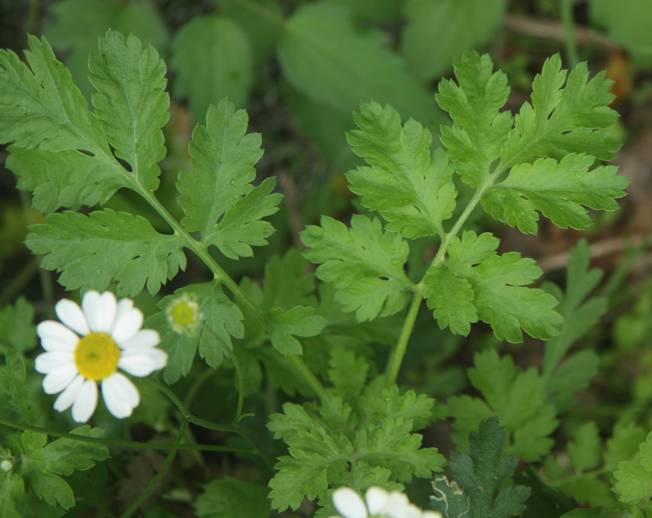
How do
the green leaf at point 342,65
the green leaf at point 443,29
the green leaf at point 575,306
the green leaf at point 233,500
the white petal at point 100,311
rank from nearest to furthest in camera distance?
the white petal at point 100,311
the green leaf at point 233,500
the green leaf at point 575,306
the green leaf at point 342,65
the green leaf at point 443,29

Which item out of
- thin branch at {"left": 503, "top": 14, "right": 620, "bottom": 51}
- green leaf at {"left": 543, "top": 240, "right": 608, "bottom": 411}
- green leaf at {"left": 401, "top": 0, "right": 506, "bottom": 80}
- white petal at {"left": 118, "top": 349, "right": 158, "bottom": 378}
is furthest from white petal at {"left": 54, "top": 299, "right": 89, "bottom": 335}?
thin branch at {"left": 503, "top": 14, "right": 620, "bottom": 51}

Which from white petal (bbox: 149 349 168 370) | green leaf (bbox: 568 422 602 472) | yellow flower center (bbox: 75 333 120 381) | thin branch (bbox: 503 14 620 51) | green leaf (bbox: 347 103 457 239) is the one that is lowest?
green leaf (bbox: 568 422 602 472)

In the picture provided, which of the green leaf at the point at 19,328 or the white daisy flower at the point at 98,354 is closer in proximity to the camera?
the white daisy flower at the point at 98,354

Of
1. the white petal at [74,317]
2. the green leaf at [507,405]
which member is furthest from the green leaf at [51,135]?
the green leaf at [507,405]

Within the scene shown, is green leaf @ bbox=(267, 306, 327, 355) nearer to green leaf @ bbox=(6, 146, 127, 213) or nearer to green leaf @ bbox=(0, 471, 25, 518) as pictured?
green leaf @ bbox=(6, 146, 127, 213)

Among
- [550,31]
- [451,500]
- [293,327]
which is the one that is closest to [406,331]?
[293,327]

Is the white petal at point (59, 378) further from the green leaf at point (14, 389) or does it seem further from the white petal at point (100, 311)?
the green leaf at point (14, 389)
